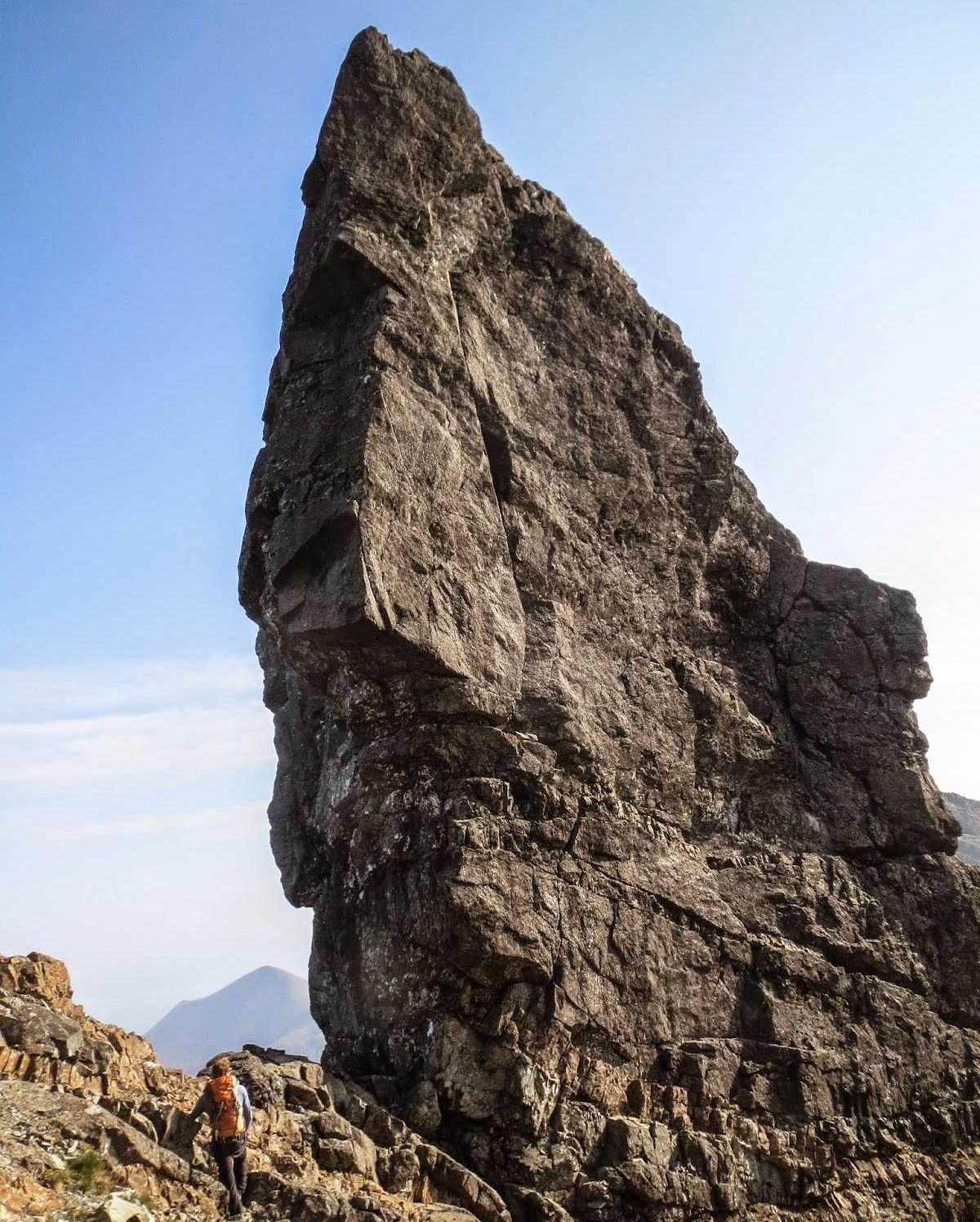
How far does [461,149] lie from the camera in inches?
976

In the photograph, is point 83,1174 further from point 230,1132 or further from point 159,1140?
point 230,1132

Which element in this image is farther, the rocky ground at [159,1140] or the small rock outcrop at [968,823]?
the small rock outcrop at [968,823]

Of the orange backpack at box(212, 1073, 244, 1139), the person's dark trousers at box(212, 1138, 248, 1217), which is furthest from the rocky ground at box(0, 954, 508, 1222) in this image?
the orange backpack at box(212, 1073, 244, 1139)

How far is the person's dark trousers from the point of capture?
13.3m

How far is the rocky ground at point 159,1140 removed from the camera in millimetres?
11680

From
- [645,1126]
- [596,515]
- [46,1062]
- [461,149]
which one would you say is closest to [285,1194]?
[46,1062]

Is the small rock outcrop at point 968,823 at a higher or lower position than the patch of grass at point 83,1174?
higher

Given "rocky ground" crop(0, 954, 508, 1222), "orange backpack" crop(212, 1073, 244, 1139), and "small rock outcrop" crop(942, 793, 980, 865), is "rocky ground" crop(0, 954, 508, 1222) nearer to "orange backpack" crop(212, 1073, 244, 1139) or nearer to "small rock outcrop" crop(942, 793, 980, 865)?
"orange backpack" crop(212, 1073, 244, 1139)

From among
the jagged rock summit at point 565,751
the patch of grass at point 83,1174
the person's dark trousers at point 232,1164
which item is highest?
the jagged rock summit at point 565,751

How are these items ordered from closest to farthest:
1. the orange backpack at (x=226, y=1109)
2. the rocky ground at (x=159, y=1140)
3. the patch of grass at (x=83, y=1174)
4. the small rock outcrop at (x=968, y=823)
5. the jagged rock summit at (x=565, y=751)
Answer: the patch of grass at (x=83, y=1174)
the rocky ground at (x=159, y=1140)
the orange backpack at (x=226, y=1109)
the jagged rock summit at (x=565, y=751)
the small rock outcrop at (x=968, y=823)

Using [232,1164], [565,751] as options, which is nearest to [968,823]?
[565,751]

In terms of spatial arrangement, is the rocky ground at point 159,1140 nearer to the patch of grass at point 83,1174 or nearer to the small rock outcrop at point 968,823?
the patch of grass at point 83,1174

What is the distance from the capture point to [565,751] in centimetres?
2138

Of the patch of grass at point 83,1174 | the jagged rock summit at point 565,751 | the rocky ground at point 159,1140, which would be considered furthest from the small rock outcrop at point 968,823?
the patch of grass at point 83,1174
